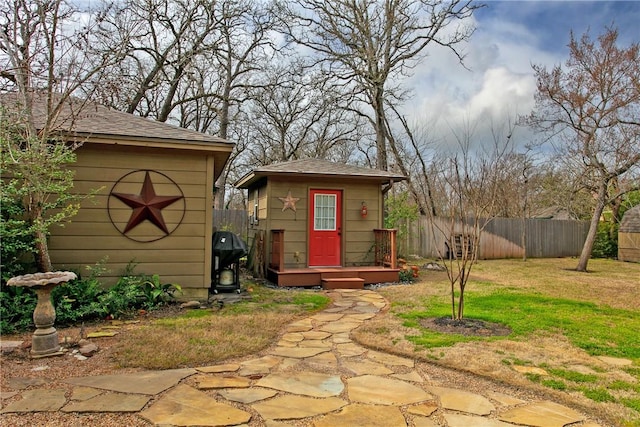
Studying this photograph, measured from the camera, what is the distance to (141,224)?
569 cm

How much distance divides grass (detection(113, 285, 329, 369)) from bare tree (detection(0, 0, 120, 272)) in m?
1.76

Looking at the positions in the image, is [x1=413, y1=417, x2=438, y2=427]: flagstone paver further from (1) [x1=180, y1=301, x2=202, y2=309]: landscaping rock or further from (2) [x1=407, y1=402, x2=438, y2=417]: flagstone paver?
(1) [x1=180, y1=301, x2=202, y2=309]: landscaping rock

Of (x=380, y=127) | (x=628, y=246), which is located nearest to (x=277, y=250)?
(x=380, y=127)

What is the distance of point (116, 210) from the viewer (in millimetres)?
5574

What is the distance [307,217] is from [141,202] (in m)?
3.71

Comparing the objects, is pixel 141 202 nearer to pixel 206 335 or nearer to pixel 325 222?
pixel 206 335

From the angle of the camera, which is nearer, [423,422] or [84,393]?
[423,422]

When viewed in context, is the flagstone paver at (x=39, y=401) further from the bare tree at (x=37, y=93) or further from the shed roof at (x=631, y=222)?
the shed roof at (x=631, y=222)

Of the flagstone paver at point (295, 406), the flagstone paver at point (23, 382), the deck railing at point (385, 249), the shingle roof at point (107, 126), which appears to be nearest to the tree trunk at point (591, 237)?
the deck railing at point (385, 249)

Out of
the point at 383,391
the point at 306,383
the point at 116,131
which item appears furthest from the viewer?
the point at 116,131

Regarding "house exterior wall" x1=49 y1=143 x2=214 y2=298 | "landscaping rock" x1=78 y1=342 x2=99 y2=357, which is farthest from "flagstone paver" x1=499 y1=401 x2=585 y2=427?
"house exterior wall" x1=49 y1=143 x2=214 y2=298

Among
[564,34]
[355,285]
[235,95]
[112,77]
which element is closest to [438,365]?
[355,285]

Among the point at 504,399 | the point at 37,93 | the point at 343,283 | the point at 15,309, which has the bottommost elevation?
the point at 504,399

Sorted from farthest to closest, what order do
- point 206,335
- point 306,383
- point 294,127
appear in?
point 294,127
point 206,335
point 306,383
